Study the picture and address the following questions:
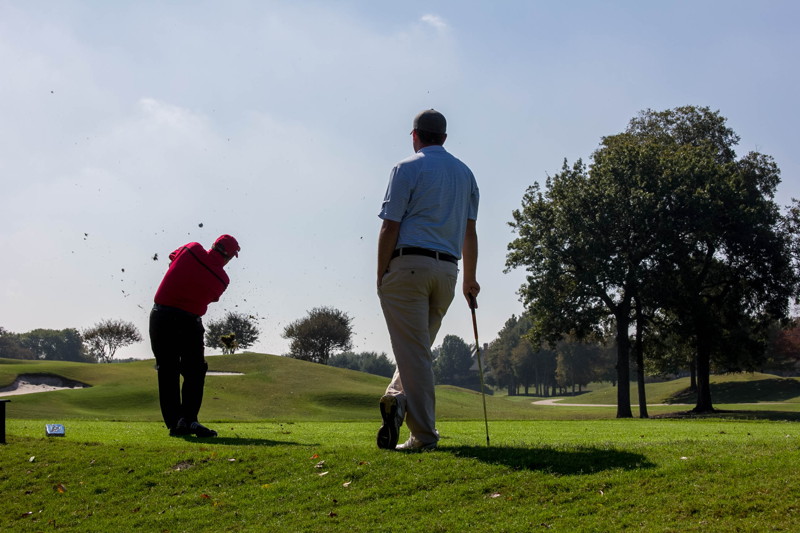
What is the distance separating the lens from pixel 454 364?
18012 centimetres

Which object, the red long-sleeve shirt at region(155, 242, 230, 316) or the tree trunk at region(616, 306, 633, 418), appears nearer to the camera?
the red long-sleeve shirt at region(155, 242, 230, 316)

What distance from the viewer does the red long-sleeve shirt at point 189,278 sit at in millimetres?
9219

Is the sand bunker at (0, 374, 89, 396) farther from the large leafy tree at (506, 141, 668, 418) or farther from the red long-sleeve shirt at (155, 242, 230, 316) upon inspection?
the red long-sleeve shirt at (155, 242, 230, 316)

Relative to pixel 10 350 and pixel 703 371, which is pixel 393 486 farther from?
pixel 10 350

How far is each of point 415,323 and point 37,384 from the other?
44142mm

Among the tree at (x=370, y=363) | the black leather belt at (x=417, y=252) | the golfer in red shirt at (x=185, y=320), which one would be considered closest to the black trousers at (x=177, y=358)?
the golfer in red shirt at (x=185, y=320)

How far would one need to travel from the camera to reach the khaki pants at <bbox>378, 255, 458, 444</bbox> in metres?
6.62

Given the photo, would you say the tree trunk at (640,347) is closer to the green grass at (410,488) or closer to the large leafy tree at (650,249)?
the large leafy tree at (650,249)

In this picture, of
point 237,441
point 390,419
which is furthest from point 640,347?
point 390,419

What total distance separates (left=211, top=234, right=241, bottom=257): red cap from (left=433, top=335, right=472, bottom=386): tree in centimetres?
17209

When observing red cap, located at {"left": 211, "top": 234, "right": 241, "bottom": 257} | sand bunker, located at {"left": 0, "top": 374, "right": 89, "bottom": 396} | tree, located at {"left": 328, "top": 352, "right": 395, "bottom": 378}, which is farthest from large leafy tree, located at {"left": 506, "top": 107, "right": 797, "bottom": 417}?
tree, located at {"left": 328, "top": 352, "right": 395, "bottom": 378}

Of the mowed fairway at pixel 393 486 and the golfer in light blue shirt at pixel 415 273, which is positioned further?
the golfer in light blue shirt at pixel 415 273

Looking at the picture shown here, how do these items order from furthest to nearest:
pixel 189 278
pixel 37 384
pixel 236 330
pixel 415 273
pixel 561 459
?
pixel 236 330 → pixel 37 384 → pixel 189 278 → pixel 415 273 → pixel 561 459

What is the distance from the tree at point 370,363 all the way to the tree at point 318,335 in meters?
63.8
